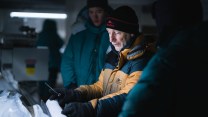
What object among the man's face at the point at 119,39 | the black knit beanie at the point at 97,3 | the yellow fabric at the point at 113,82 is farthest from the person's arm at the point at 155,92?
the black knit beanie at the point at 97,3

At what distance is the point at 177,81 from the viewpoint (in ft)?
3.61

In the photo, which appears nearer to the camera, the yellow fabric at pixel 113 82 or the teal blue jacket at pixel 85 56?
the yellow fabric at pixel 113 82

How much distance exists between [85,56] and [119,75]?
4.05 ft

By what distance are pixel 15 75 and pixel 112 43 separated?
2031 mm

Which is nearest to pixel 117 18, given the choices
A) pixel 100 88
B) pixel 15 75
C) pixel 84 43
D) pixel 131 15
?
pixel 131 15

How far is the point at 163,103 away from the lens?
111cm

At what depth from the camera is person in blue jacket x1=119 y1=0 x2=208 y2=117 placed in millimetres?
1102

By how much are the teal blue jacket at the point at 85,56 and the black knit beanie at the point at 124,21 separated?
832mm

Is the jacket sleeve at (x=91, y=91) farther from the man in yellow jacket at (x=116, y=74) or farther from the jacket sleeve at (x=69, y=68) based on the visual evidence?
the jacket sleeve at (x=69, y=68)

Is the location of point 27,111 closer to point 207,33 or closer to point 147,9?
point 207,33

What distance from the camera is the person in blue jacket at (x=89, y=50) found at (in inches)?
120

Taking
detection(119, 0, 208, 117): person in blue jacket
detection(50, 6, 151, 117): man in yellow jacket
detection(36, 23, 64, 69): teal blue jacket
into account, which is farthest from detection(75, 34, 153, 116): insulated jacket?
detection(36, 23, 64, 69): teal blue jacket

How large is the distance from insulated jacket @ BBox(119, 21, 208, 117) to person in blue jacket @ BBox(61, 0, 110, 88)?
1.88 meters

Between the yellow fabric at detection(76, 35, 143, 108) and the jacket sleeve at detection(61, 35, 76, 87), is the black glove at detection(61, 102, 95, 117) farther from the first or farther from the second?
the jacket sleeve at detection(61, 35, 76, 87)
